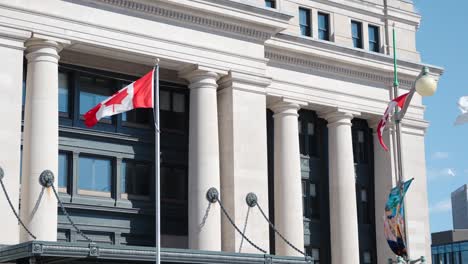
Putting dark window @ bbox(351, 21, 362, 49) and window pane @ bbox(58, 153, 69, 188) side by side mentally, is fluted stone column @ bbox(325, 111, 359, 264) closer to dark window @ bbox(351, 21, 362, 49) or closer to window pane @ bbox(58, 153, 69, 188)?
dark window @ bbox(351, 21, 362, 49)

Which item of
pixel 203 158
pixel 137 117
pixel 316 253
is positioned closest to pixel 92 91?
pixel 137 117

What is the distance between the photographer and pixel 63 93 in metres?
43.8

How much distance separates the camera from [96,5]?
139 ft

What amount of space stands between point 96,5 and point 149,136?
738 cm

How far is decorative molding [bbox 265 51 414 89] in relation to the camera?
50.7 meters

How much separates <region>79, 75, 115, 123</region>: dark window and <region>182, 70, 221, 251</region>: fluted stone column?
3651mm

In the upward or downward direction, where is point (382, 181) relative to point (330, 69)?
downward

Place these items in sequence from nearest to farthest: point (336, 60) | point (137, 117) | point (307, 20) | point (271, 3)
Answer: point (137, 117) < point (271, 3) < point (336, 60) < point (307, 20)

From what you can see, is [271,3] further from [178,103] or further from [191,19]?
[178,103]

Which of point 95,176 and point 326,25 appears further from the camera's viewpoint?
point 326,25

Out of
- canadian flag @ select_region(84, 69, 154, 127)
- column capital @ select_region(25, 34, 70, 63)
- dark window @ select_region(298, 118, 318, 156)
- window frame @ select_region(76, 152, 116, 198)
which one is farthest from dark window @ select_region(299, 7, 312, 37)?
canadian flag @ select_region(84, 69, 154, 127)

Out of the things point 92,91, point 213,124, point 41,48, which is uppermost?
point 41,48

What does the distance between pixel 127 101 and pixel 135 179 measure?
1141 cm

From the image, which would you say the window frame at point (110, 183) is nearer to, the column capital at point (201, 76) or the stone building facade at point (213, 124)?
the stone building facade at point (213, 124)
